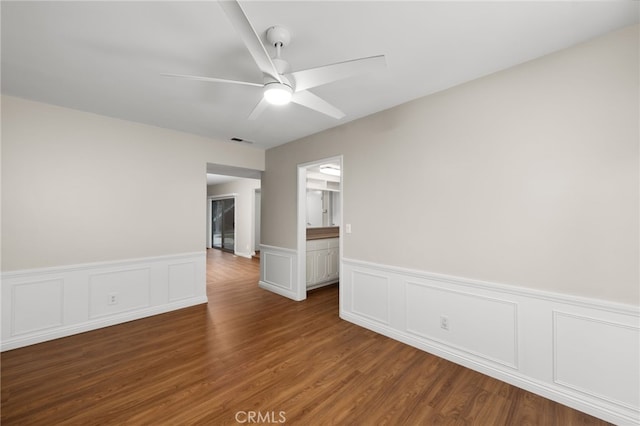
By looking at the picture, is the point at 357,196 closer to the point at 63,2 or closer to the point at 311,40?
the point at 311,40

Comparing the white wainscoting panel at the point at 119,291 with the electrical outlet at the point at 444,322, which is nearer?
the electrical outlet at the point at 444,322

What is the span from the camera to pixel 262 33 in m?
1.67

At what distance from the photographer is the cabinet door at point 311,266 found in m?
4.50

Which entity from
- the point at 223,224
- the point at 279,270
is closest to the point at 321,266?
the point at 279,270

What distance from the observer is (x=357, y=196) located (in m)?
3.24

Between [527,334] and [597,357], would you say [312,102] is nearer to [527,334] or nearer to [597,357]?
[527,334]

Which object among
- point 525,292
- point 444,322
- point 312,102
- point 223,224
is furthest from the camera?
point 223,224

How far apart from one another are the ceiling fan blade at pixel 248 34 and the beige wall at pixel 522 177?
1.72 metres

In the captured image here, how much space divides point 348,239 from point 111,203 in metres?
Answer: 3.04

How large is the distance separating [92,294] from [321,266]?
10.6ft

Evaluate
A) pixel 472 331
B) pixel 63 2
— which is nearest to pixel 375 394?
pixel 472 331

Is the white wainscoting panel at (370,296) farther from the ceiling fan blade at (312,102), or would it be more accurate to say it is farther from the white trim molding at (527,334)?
the ceiling fan blade at (312,102)

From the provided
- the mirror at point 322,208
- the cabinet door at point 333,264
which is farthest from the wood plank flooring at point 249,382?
the mirror at point 322,208

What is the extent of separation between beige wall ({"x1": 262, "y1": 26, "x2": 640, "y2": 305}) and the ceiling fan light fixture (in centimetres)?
157
